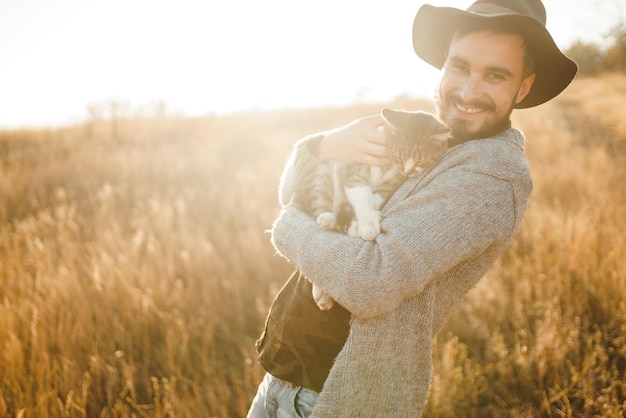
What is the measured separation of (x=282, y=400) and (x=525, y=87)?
68.8 inches

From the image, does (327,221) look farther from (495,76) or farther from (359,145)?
(495,76)

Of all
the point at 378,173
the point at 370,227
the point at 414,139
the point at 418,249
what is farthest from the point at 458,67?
the point at 418,249

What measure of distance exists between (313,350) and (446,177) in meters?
0.82

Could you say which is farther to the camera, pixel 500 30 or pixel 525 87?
pixel 525 87

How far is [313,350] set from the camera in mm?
1435

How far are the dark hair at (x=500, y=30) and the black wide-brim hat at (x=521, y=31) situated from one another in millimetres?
11

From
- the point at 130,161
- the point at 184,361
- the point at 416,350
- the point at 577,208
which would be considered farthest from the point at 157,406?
the point at 130,161

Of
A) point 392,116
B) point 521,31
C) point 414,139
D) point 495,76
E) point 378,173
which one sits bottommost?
point 378,173

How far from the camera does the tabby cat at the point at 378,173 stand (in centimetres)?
187

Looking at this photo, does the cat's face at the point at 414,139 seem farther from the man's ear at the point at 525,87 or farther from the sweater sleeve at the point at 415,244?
the sweater sleeve at the point at 415,244

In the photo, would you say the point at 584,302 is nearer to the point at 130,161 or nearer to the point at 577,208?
the point at 577,208

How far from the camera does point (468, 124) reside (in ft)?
5.29

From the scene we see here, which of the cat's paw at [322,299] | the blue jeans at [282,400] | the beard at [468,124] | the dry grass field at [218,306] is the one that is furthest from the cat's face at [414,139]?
the dry grass field at [218,306]

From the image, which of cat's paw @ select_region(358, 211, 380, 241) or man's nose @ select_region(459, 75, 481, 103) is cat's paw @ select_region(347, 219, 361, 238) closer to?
cat's paw @ select_region(358, 211, 380, 241)
